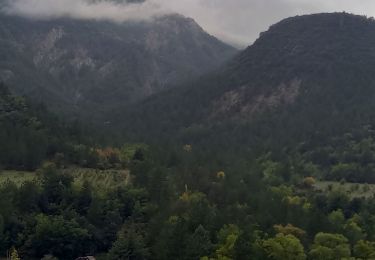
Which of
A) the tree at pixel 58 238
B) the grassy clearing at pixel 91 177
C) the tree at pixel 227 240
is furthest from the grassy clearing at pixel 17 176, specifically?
the tree at pixel 227 240

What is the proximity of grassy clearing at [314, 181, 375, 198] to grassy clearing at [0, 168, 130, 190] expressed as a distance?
5755cm

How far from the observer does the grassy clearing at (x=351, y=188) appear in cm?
16625

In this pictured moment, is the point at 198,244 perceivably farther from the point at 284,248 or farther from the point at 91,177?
the point at 91,177

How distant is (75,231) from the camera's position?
4611 inches

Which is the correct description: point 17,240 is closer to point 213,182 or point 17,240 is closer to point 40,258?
point 40,258

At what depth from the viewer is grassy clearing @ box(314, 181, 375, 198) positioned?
16625cm

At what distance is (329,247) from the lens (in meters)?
110

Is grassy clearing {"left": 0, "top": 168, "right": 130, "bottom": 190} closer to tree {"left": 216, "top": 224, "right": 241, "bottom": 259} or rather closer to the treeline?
the treeline

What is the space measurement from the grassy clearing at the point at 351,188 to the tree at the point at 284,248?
59914mm

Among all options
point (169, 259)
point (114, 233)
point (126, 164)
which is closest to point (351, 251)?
point (169, 259)

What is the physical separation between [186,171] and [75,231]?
1971 inches

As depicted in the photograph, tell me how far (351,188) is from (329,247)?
219 feet

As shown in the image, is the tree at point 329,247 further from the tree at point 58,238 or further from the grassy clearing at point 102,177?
the grassy clearing at point 102,177

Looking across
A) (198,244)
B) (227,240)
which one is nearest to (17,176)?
(198,244)
